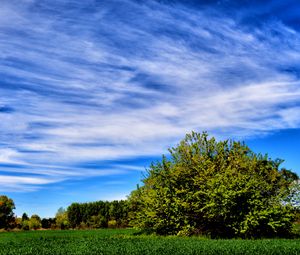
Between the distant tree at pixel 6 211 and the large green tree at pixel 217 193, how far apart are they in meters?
38.1

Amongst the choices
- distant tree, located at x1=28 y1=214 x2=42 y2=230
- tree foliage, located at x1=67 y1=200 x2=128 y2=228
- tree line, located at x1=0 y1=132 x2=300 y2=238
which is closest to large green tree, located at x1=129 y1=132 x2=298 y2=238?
tree line, located at x1=0 y1=132 x2=300 y2=238

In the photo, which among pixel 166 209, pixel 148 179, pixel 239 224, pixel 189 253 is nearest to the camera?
pixel 189 253

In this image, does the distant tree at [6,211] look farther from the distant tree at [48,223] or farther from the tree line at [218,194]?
the tree line at [218,194]

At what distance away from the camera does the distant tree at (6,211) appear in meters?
72.0

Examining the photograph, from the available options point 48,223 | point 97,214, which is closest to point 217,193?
point 97,214

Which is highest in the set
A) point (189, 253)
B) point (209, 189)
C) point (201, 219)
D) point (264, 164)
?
point (264, 164)

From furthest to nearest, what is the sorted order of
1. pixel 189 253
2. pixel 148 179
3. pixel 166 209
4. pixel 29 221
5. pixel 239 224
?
pixel 29 221, pixel 148 179, pixel 166 209, pixel 239 224, pixel 189 253

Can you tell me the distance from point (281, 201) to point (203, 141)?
9275 mm

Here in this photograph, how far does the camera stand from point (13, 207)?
74000 mm

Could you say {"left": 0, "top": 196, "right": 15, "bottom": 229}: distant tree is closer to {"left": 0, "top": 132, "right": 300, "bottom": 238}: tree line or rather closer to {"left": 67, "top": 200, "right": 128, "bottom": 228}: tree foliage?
{"left": 67, "top": 200, "right": 128, "bottom": 228}: tree foliage

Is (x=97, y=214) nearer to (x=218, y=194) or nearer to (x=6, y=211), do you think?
(x=6, y=211)

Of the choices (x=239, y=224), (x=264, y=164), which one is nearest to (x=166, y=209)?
(x=239, y=224)

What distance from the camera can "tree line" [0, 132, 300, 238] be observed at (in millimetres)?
36781

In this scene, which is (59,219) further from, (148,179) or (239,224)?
(239,224)
